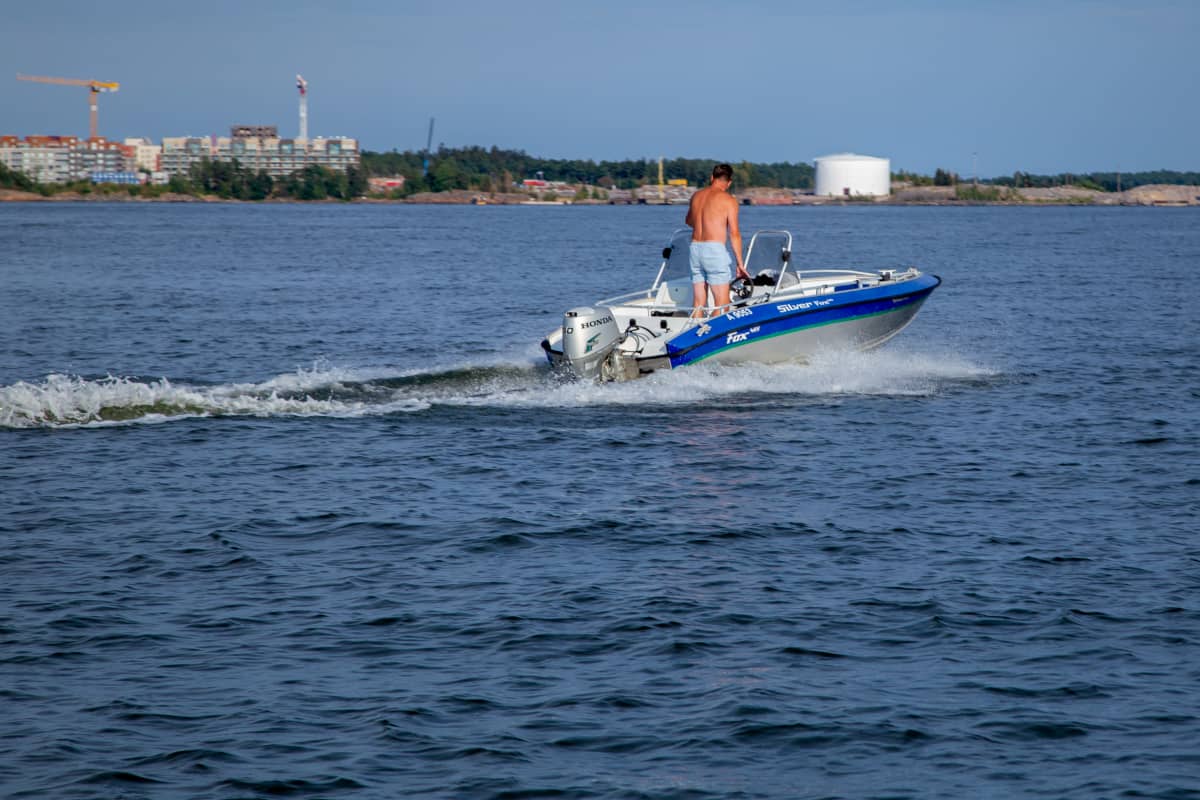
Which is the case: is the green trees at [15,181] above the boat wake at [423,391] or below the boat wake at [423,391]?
above

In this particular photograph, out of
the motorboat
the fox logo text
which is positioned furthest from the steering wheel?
the fox logo text

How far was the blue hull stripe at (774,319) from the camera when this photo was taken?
55.7 ft

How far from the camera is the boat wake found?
15648mm

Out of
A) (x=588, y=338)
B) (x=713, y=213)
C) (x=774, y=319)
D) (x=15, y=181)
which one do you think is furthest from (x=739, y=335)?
(x=15, y=181)

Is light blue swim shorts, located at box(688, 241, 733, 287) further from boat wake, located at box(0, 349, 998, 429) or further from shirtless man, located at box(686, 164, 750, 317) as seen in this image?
boat wake, located at box(0, 349, 998, 429)

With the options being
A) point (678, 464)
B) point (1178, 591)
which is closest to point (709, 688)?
point (1178, 591)

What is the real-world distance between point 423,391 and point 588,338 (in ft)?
7.40

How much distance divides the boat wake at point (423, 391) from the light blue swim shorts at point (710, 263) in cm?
114

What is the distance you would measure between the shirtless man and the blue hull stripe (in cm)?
34

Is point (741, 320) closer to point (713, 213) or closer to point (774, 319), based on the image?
point (774, 319)

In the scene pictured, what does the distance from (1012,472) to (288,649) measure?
8.07m

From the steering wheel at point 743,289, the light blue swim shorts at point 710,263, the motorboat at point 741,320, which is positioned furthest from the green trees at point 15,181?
the light blue swim shorts at point 710,263

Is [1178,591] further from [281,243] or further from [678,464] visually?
[281,243]

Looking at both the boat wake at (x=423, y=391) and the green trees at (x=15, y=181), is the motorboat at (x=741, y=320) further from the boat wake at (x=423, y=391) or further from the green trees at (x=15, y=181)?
the green trees at (x=15, y=181)
